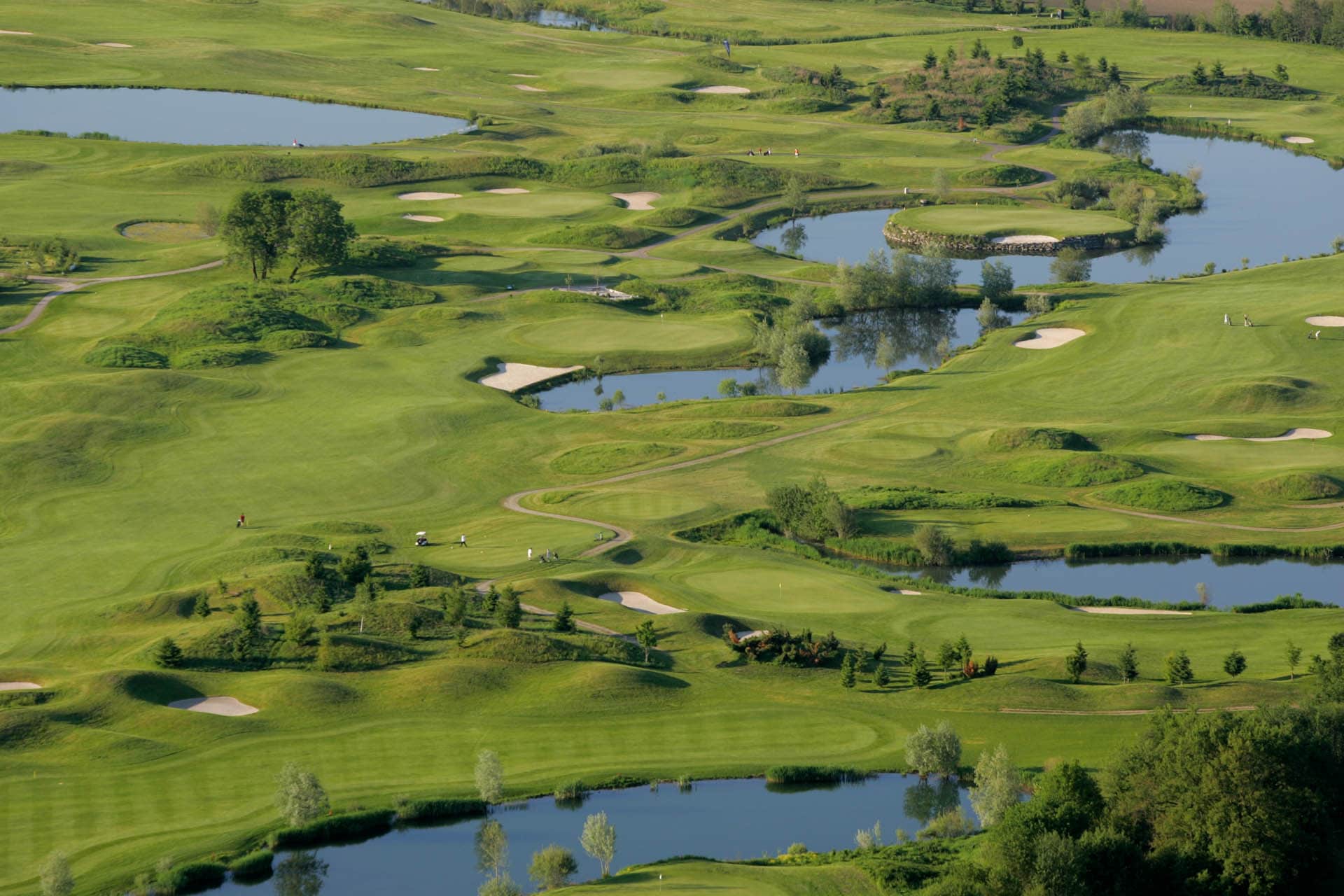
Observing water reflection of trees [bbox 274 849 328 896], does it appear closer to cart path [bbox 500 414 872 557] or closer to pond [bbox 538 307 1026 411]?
cart path [bbox 500 414 872 557]

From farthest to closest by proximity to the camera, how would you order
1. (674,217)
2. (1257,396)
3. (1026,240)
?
(674,217) < (1026,240) < (1257,396)

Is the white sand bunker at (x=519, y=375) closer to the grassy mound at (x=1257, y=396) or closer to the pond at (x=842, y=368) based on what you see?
the pond at (x=842, y=368)

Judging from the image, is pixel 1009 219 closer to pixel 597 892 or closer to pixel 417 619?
pixel 417 619

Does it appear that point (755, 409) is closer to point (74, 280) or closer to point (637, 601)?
point (637, 601)

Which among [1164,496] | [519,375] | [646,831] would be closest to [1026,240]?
[519,375]

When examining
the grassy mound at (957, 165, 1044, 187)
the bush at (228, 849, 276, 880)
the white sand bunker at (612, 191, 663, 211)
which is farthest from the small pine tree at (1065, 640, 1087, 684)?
the grassy mound at (957, 165, 1044, 187)

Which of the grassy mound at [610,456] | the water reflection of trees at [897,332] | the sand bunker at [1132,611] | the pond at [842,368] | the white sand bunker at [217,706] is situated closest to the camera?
the white sand bunker at [217,706]

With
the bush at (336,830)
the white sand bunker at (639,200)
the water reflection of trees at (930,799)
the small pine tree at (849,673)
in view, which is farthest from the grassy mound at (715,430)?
the white sand bunker at (639,200)

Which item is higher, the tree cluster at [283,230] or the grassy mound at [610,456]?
the tree cluster at [283,230]
